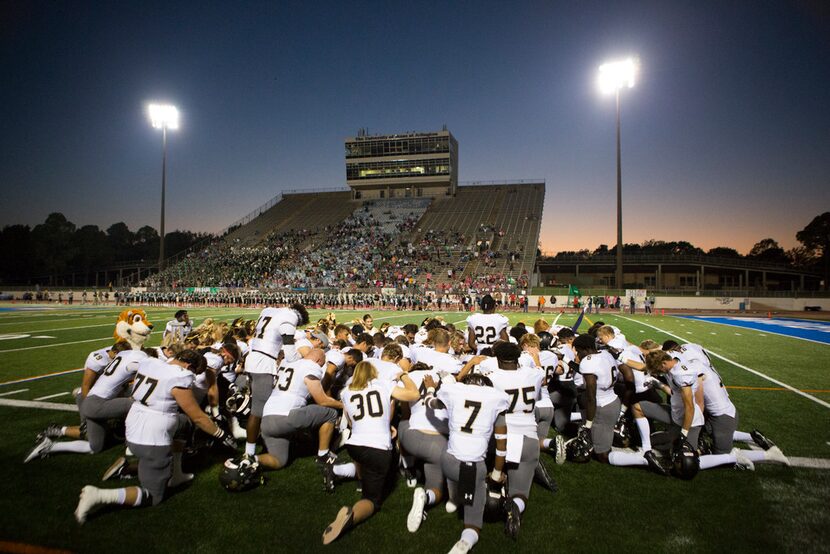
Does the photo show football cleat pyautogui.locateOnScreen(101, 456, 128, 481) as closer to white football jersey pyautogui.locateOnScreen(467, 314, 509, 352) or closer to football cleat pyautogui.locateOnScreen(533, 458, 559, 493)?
football cleat pyautogui.locateOnScreen(533, 458, 559, 493)

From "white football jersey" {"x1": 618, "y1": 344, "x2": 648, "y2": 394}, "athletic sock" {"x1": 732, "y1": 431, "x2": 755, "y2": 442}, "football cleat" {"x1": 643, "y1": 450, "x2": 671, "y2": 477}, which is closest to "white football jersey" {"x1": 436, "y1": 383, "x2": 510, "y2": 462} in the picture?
"football cleat" {"x1": 643, "y1": 450, "x2": 671, "y2": 477}

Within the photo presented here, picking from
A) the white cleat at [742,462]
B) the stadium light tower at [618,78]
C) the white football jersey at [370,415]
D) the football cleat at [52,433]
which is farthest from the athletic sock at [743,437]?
the stadium light tower at [618,78]

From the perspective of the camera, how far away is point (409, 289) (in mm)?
41062

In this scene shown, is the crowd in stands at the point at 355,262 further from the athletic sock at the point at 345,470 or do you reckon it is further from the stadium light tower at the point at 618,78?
the athletic sock at the point at 345,470

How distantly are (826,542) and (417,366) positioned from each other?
4.26 meters

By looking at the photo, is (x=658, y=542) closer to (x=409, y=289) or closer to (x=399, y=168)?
(x=409, y=289)

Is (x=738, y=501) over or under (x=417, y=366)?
under

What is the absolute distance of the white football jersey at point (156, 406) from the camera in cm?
450

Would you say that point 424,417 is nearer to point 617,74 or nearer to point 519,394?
point 519,394

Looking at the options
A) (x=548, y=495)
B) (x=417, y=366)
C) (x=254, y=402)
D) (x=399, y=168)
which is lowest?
(x=548, y=495)

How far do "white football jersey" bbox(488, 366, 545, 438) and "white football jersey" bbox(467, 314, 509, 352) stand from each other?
3075mm

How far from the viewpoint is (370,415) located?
4496 millimetres

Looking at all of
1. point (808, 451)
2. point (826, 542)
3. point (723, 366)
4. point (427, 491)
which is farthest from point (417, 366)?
point (723, 366)

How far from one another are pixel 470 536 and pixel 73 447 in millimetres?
5410
